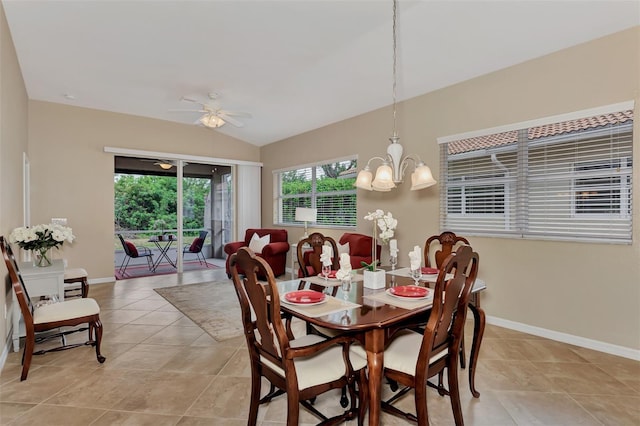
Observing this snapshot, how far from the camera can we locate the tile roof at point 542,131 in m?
2.98

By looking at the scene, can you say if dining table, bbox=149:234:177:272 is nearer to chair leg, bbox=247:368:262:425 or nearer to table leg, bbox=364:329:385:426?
chair leg, bbox=247:368:262:425

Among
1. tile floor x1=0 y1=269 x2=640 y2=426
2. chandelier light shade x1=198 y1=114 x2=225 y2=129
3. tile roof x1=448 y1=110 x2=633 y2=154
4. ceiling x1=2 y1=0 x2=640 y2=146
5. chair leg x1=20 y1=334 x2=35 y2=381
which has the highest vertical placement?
ceiling x1=2 y1=0 x2=640 y2=146

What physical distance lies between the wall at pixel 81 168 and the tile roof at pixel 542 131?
215 inches

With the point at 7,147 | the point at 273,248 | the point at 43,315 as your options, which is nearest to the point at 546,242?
the point at 273,248

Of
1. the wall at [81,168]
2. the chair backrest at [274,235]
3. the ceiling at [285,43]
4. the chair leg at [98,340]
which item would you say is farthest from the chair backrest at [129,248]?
the chair leg at [98,340]

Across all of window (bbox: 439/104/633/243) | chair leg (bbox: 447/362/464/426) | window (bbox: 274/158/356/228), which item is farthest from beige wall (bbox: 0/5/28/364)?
window (bbox: 439/104/633/243)

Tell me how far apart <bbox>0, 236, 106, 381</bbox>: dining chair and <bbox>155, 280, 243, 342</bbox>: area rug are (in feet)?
3.47

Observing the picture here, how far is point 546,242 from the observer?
3367mm

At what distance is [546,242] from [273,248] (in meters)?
4.14

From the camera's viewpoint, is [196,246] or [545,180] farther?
[196,246]

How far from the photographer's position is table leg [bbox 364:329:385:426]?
5.44 feet

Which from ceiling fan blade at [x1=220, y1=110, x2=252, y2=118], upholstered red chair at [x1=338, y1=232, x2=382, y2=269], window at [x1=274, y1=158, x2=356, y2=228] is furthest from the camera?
window at [x1=274, y1=158, x2=356, y2=228]

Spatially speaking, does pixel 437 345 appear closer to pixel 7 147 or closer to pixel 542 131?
pixel 542 131

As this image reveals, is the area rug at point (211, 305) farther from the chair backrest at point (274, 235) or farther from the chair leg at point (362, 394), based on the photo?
the chair leg at point (362, 394)
